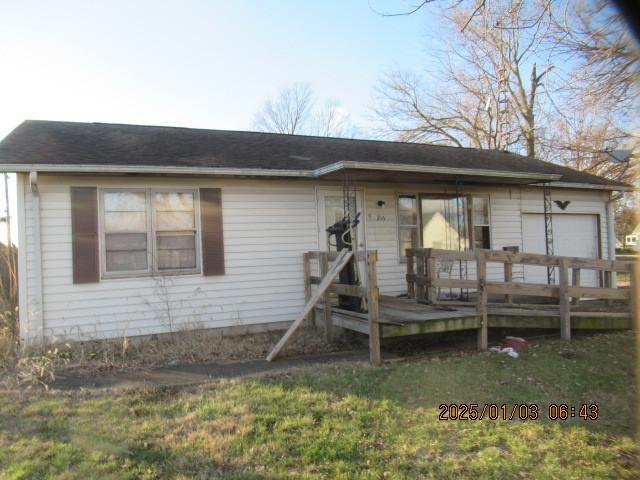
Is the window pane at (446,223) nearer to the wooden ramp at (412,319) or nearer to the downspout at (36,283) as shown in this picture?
the wooden ramp at (412,319)

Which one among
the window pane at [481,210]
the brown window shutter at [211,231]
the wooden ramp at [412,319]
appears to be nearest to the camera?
the wooden ramp at [412,319]

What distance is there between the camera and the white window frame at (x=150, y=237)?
7277 mm

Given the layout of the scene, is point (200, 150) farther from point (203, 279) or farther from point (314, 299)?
point (314, 299)

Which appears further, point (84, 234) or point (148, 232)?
point (148, 232)

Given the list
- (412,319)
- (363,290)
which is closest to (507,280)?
(412,319)

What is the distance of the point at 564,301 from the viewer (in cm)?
727

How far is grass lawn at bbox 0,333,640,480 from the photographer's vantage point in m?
3.32

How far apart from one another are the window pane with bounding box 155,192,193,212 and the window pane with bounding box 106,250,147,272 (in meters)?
0.82

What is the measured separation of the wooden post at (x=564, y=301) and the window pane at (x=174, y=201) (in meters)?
6.11

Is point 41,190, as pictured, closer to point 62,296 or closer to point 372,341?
point 62,296

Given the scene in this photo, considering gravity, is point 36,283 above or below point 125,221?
below

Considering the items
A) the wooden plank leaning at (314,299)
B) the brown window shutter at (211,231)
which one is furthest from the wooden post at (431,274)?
the brown window shutter at (211,231)

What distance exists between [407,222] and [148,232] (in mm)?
5128

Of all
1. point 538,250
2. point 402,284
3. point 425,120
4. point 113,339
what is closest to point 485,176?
point 402,284
